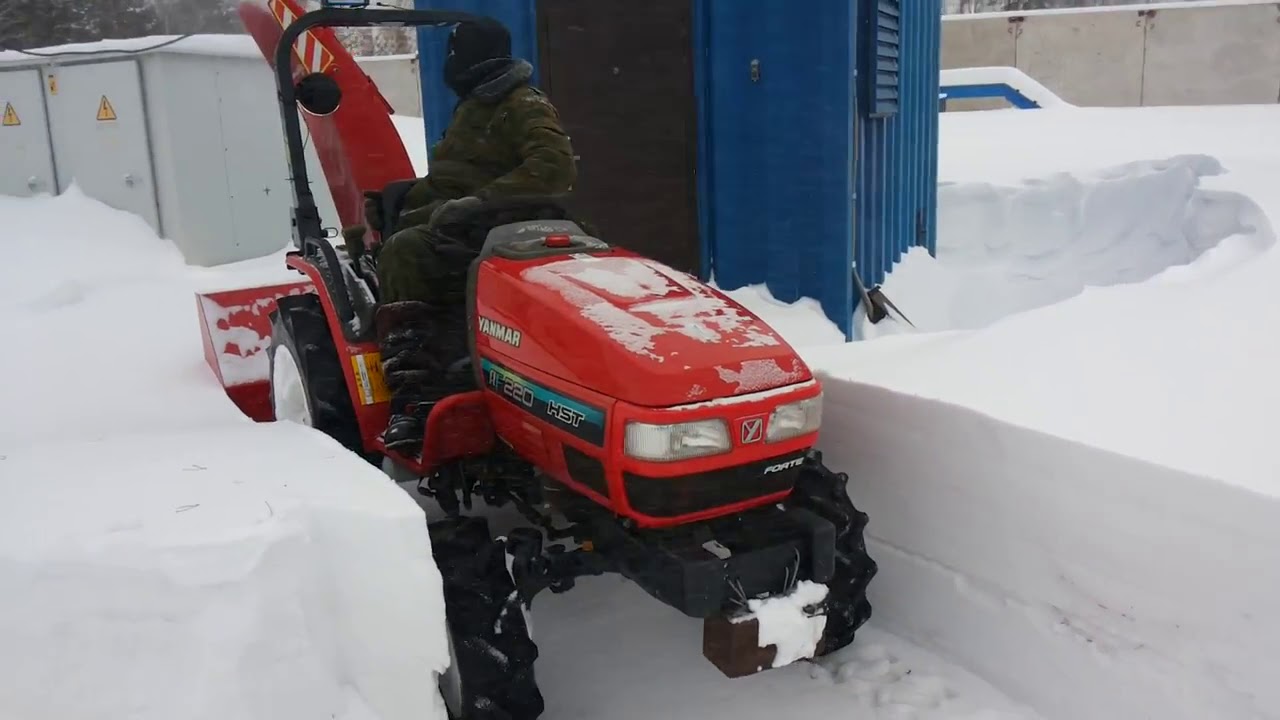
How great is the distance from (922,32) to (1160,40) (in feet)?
47.6

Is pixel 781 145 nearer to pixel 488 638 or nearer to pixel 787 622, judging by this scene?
pixel 787 622

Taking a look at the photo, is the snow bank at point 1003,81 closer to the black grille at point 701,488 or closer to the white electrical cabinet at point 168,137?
the white electrical cabinet at point 168,137

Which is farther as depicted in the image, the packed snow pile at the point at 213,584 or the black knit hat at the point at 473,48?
the black knit hat at the point at 473,48

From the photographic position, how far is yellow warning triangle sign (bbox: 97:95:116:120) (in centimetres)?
904

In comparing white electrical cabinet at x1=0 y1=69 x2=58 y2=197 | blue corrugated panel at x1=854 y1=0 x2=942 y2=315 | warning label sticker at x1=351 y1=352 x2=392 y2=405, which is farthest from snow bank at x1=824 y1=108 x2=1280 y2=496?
white electrical cabinet at x1=0 y1=69 x2=58 y2=197

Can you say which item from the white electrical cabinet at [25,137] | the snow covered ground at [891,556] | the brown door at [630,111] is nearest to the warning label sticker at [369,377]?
the snow covered ground at [891,556]

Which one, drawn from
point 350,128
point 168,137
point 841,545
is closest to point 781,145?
point 350,128

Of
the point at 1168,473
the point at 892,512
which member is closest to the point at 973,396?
the point at 892,512

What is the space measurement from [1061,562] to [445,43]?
15.8ft

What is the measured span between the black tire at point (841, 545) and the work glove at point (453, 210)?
1261 millimetres

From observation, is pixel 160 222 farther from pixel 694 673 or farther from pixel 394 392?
pixel 694 673

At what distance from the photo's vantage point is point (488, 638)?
2.60 meters

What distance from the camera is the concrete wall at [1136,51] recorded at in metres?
18.8

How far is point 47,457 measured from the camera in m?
2.76
